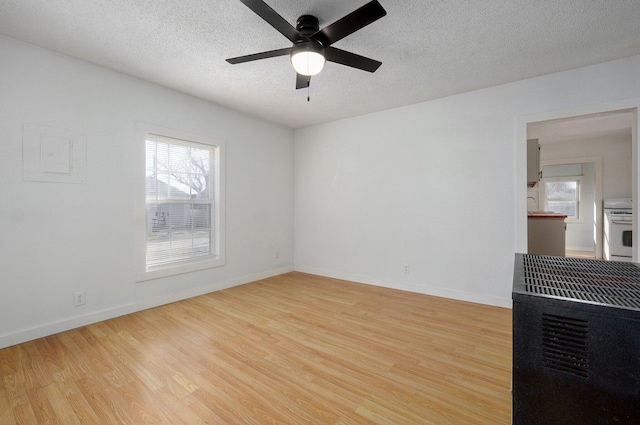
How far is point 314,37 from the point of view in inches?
78.7

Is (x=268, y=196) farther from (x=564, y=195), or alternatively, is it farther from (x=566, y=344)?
(x=564, y=195)

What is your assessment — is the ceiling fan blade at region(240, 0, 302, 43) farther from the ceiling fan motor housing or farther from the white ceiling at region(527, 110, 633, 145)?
the white ceiling at region(527, 110, 633, 145)

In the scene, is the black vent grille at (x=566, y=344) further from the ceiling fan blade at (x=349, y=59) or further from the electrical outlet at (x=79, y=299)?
the electrical outlet at (x=79, y=299)

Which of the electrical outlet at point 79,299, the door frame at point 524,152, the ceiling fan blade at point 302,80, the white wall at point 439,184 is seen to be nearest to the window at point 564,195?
the door frame at point 524,152

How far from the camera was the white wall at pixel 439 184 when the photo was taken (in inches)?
122

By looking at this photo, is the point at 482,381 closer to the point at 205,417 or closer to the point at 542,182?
the point at 205,417

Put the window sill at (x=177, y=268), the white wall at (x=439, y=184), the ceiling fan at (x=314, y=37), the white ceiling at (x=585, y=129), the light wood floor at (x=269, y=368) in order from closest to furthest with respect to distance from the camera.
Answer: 1. the light wood floor at (x=269, y=368)
2. the ceiling fan at (x=314, y=37)
3. the white wall at (x=439, y=184)
4. the window sill at (x=177, y=268)
5. the white ceiling at (x=585, y=129)

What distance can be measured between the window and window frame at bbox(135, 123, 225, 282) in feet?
25.0

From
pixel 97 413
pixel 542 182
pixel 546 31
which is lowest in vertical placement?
pixel 97 413

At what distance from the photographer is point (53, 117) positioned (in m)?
2.59

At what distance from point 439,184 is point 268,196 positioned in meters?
2.70

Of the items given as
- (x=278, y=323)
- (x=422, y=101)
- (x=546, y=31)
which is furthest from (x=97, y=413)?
(x=422, y=101)

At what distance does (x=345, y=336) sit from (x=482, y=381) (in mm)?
1093

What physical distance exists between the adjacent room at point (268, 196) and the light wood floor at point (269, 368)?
2 centimetres
